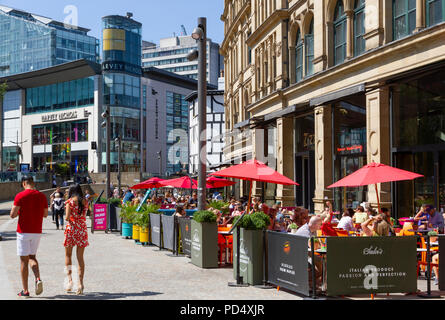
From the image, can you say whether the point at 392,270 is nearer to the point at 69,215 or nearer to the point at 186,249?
the point at 69,215

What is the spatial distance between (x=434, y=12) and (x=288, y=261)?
469 inches

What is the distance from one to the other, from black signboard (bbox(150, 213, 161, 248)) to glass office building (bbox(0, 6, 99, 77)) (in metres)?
95.2

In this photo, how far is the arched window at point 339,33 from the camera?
941 inches

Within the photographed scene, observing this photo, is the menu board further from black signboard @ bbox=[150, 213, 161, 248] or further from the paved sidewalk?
the paved sidewalk

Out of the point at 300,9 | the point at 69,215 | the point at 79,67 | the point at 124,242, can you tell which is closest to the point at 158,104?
the point at 79,67

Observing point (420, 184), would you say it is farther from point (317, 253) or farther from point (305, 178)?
point (317, 253)

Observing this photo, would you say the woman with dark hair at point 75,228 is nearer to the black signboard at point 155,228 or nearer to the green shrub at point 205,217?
the green shrub at point 205,217

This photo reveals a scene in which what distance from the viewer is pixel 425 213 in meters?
16.0

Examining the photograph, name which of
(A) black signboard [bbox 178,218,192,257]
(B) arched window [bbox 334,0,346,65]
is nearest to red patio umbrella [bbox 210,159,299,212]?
(A) black signboard [bbox 178,218,192,257]

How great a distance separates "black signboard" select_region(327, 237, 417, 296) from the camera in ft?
28.6

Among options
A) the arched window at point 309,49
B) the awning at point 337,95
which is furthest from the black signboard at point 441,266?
the arched window at point 309,49

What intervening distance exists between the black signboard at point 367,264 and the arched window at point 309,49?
18663 millimetres

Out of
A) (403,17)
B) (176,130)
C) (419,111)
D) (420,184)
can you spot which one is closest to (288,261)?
Answer: (420,184)

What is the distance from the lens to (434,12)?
17812 mm
